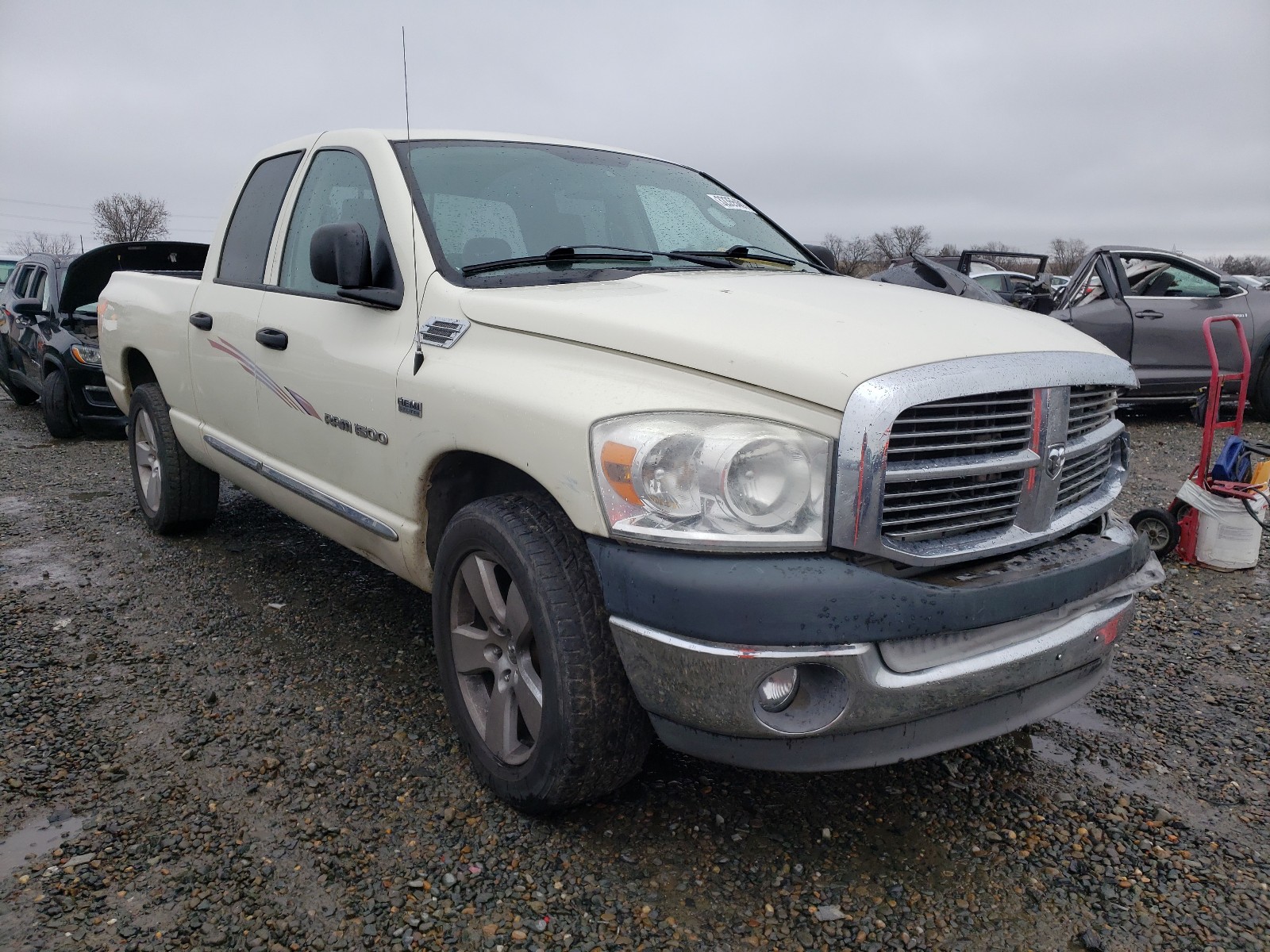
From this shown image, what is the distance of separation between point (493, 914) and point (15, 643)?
252 cm

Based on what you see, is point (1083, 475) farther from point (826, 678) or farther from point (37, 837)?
point (37, 837)

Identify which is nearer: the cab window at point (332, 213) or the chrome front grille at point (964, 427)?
the chrome front grille at point (964, 427)

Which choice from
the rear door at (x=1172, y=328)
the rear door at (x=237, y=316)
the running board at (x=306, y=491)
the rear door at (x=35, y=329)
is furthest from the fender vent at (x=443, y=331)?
the rear door at (x=1172, y=328)

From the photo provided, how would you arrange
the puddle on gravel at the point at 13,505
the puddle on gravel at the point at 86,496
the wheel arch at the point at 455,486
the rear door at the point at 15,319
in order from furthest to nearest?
the rear door at the point at 15,319 < the puddle on gravel at the point at 86,496 < the puddle on gravel at the point at 13,505 < the wheel arch at the point at 455,486

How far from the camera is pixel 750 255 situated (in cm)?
341

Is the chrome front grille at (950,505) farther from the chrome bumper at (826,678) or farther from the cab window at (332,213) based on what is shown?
the cab window at (332,213)

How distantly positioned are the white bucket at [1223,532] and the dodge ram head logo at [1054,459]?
2.81 m

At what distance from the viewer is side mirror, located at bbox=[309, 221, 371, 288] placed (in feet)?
9.08

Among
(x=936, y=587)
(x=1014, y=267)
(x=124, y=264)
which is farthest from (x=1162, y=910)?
(x=1014, y=267)

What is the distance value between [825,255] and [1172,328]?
6040 millimetres

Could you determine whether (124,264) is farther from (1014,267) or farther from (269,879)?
(1014,267)

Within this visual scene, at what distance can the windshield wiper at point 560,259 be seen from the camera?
2.84 m

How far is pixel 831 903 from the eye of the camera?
218 centimetres

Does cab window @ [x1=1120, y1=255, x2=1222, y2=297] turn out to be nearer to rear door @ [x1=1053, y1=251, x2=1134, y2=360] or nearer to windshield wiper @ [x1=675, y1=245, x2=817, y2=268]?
rear door @ [x1=1053, y1=251, x2=1134, y2=360]
